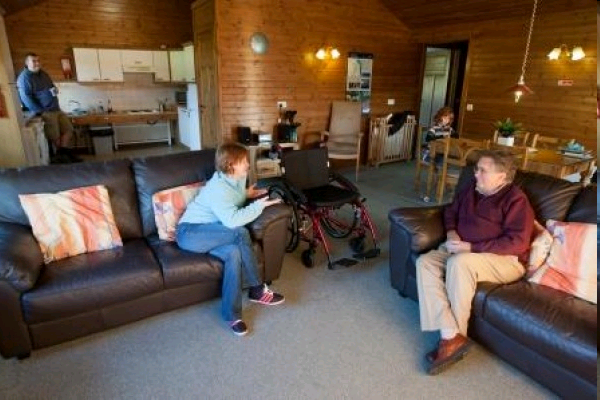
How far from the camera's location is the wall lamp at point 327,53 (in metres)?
5.36

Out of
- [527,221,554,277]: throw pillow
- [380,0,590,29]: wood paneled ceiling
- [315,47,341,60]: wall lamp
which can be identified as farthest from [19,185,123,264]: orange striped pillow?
[380,0,590,29]: wood paneled ceiling

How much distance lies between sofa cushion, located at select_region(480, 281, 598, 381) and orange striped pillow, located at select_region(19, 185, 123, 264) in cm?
216

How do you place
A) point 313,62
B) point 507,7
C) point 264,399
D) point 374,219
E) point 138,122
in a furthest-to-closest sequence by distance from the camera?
point 138,122 → point 313,62 → point 507,7 → point 374,219 → point 264,399

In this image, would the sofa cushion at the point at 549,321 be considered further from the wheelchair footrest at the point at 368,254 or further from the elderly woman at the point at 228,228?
the elderly woman at the point at 228,228

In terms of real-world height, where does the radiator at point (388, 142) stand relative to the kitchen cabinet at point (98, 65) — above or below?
below

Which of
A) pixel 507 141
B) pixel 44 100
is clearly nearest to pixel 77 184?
pixel 507 141

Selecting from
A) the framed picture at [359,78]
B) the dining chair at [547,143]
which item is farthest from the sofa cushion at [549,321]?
the framed picture at [359,78]

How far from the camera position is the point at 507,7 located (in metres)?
4.82

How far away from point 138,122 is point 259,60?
3.58 m

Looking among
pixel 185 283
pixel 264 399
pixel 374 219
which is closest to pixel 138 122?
pixel 374 219

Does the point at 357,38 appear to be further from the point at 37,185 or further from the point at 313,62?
the point at 37,185

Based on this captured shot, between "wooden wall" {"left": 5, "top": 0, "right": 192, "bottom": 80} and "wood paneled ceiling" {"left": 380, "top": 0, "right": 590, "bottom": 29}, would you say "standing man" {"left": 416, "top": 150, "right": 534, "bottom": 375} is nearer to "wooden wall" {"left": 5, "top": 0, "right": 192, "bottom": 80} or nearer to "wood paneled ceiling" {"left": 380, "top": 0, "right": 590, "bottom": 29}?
"wood paneled ceiling" {"left": 380, "top": 0, "right": 590, "bottom": 29}

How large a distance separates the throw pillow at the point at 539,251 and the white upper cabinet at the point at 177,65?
6.71m

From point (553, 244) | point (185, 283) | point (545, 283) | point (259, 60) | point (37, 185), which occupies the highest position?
point (259, 60)
